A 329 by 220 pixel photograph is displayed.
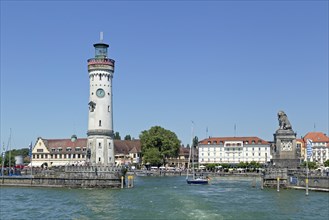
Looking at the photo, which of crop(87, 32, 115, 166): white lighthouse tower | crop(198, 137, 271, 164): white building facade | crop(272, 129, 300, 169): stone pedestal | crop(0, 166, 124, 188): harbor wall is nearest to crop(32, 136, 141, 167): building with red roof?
crop(198, 137, 271, 164): white building facade

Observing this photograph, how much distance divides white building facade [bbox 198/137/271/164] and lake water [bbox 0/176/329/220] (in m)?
92.1

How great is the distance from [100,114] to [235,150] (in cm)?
9015

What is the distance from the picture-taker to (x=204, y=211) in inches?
1948

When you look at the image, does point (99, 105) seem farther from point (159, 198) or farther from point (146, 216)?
point (146, 216)

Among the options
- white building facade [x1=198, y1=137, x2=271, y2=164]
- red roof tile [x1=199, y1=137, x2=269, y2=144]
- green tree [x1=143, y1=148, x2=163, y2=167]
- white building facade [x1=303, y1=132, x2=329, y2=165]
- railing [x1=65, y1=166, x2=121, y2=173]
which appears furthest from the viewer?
white building facade [x1=303, y1=132, x2=329, y2=165]

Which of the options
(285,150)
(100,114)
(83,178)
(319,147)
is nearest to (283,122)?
(285,150)

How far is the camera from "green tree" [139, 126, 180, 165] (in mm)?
150375

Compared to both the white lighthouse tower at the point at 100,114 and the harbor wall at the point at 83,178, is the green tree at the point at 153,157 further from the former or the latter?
the harbor wall at the point at 83,178

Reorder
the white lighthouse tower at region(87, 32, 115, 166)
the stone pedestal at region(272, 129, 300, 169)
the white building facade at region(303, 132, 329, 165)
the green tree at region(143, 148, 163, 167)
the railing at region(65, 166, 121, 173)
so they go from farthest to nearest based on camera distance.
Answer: the white building facade at region(303, 132, 329, 165) < the green tree at region(143, 148, 163, 167) < the stone pedestal at region(272, 129, 300, 169) < the white lighthouse tower at region(87, 32, 115, 166) < the railing at region(65, 166, 121, 173)

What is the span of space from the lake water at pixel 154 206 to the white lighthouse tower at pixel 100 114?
40.8 feet

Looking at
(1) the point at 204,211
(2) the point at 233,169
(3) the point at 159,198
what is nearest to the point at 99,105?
(3) the point at 159,198

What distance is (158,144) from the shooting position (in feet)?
502

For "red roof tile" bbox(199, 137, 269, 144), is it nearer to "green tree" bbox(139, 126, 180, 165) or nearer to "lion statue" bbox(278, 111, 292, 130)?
"green tree" bbox(139, 126, 180, 165)

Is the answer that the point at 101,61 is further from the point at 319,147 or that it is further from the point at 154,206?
the point at 319,147
